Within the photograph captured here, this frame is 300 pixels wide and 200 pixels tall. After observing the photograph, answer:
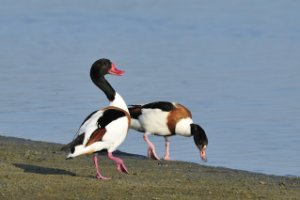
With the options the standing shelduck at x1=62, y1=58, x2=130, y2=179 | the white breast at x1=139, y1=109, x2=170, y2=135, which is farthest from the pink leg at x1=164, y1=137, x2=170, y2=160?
the standing shelduck at x1=62, y1=58, x2=130, y2=179

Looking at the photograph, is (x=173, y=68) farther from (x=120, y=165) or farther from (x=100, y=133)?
(x=100, y=133)

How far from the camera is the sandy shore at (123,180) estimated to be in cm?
962

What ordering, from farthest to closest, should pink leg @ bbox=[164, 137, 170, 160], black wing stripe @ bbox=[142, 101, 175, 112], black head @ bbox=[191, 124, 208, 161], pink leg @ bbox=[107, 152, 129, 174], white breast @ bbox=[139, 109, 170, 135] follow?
1. black wing stripe @ bbox=[142, 101, 175, 112]
2. white breast @ bbox=[139, 109, 170, 135]
3. black head @ bbox=[191, 124, 208, 161]
4. pink leg @ bbox=[164, 137, 170, 160]
5. pink leg @ bbox=[107, 152, 129, 174]

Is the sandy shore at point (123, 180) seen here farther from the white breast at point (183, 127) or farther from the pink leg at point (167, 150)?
the white breast at point (183, 127)

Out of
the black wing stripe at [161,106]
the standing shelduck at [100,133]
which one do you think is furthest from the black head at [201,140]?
the standing shelduck at [100,133]

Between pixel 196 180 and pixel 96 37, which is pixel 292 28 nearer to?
pixel 96 37

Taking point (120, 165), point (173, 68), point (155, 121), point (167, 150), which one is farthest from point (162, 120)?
point (173, 68)

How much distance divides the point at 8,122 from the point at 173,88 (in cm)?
352

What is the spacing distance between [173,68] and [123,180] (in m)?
9.83

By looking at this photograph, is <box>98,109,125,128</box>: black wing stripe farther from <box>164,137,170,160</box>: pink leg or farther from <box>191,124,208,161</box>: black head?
<box>191,124,208,161</box>: black head

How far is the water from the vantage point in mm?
15242

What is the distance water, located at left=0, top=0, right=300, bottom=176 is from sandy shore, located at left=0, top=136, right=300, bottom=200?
1246mm

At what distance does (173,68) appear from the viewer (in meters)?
20.3

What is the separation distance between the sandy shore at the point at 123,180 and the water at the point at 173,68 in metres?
1.25
